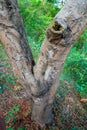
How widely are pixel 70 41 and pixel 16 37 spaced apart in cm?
66

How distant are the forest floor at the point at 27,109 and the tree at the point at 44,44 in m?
0.65

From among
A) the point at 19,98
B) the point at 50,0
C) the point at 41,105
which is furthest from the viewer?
the point at 50,0

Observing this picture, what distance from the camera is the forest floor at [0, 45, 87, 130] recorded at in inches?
139

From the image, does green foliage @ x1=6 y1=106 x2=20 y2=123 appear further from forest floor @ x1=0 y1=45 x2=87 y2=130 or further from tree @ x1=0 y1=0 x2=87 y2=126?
tree @ x1=0 y1=0 x2=87 y2=126

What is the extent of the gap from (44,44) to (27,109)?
61.7 inches

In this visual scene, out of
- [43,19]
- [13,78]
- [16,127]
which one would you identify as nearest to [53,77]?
[16,127]

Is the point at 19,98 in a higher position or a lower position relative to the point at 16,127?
higher

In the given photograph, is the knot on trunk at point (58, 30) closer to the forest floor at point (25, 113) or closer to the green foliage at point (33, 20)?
the forest floor at point (25, 113)

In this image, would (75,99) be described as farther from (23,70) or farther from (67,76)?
(23,70)

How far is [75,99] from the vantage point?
4.46 meters

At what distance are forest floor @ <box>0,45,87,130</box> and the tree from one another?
0.65 m

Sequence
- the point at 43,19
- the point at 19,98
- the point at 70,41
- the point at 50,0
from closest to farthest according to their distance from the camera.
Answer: the point at 70,41 < the point at 19,98 < the point at 43,19 < the point at 50,0

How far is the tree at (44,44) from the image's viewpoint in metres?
2.22

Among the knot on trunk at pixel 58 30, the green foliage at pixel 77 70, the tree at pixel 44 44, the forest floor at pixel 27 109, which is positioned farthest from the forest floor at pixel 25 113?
the knot on trunk at pixel 58 30
